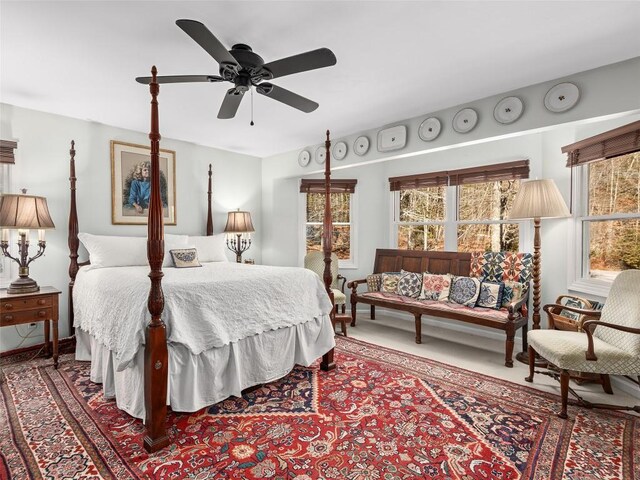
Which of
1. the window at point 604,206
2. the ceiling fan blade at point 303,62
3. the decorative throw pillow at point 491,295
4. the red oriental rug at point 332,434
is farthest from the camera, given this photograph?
the decorative throw pillow at point 491,295

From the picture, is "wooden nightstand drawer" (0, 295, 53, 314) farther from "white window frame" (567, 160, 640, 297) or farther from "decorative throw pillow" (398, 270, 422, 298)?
"white window frame" (567, 160, 640, 297)

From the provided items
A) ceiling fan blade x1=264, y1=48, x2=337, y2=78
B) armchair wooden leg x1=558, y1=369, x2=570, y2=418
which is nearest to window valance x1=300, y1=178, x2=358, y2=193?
ceiling fan blade x1=264, y1=48, x2=337, y2=78

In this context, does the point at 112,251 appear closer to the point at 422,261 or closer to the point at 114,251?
the point at 114,251

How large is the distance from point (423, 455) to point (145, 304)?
5.97 ft

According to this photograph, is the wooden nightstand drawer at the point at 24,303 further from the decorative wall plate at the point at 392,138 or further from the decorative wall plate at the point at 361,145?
the decorative wall plate at the point at 392,138

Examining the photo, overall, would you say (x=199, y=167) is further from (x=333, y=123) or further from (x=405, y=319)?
(x=405, y=319)

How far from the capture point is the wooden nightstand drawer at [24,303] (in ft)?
9.35

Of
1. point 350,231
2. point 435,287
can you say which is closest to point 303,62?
point 435,287

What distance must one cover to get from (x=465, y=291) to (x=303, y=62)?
9.87ft

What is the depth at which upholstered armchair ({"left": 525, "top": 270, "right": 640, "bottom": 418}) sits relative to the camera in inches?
89.8

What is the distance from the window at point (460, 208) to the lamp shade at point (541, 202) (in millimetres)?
779

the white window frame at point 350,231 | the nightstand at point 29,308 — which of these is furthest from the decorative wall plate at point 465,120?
the nightstand at point 29,308

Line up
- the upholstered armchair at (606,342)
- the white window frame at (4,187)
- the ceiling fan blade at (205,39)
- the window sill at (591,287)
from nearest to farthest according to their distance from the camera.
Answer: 1. the ceiling fan blade at (205,39)
2. the upholstered armchair at (606,342)
3. the window sill at (591,287)
4. the white window frame at (4,187)

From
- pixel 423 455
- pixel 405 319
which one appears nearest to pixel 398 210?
pixel 405 319
